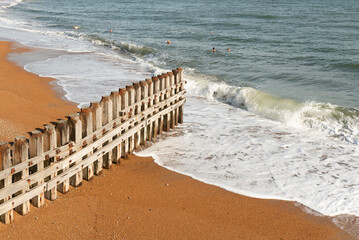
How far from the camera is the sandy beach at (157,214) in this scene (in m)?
7.27

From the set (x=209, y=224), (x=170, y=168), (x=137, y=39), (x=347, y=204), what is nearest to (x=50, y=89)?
(x=170, y=168)

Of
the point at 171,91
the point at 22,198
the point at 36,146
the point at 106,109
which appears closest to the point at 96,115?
the point at 106,109

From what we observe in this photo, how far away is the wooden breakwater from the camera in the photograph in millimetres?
7008

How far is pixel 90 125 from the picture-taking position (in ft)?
27.8

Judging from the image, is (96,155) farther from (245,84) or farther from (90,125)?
(245,84)

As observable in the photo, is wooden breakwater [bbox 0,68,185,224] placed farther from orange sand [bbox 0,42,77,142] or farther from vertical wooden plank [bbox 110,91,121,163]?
orange sand [bbox 0,42,77,142]

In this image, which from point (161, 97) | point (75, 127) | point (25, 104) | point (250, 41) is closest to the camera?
point (75, 127)

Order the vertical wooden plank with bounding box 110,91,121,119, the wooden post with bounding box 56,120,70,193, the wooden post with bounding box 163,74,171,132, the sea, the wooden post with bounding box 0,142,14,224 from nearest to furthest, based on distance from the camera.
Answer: the wooden post with bounding box 0,142,14,224
the wooden post with bounding box 56,120,70,193
the vertical wooden plank with bounding box 110,91,121,119
the sea
the wooden post with bounding box 163,74,171,132

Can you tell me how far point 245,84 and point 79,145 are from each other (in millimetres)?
12951

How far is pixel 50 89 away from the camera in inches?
615

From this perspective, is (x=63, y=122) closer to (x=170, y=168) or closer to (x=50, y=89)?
(x=170, y=168)

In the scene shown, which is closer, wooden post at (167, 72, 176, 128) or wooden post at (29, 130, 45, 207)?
wooden post at (29, 130, 45, 207)

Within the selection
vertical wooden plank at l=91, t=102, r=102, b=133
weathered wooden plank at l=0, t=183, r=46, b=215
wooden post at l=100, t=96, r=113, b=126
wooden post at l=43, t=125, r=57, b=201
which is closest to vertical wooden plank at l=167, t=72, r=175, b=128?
wooden post at l=100, t=96, r=113, b=126

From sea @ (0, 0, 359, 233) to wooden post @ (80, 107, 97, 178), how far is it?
168cm
